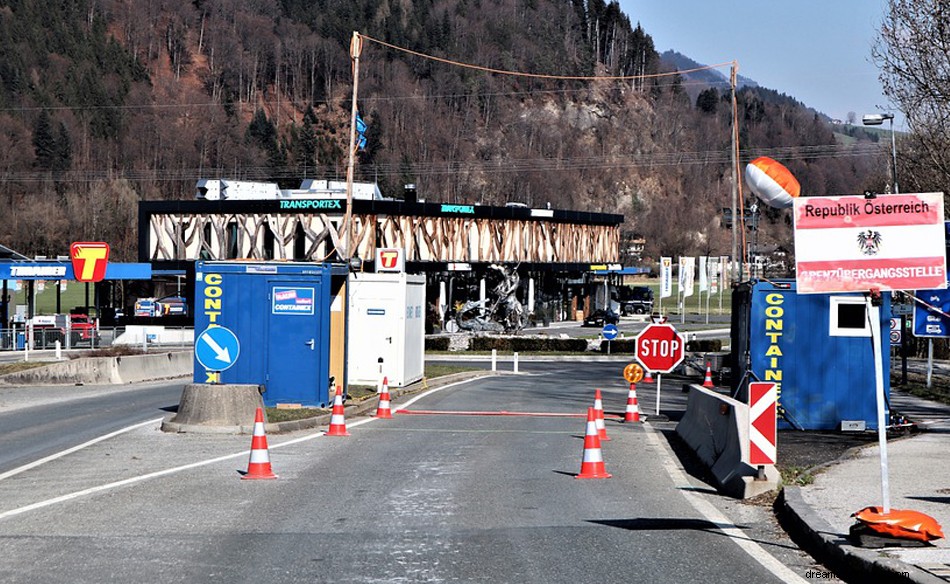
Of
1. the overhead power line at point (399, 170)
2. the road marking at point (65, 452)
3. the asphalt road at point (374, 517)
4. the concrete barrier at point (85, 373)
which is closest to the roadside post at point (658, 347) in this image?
the asphalt road at point (374, 517)

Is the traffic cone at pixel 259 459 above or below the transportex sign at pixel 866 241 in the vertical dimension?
below

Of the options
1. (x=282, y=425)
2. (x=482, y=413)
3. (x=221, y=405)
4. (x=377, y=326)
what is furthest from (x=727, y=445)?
(x=377, y=326)

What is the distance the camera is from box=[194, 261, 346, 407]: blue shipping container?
21.5m

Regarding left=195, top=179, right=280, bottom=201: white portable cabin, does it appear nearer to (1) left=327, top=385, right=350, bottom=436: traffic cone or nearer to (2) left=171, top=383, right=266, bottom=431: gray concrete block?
(2) left=171, top=383, right=266, bottom=431: gray concrete block

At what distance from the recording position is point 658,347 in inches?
924

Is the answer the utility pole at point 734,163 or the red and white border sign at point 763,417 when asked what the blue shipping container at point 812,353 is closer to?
the red and white border sign at point 763,417

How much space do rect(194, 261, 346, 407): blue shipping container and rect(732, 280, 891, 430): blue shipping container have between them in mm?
7639

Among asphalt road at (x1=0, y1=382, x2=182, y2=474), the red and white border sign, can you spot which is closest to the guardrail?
asphalt road at (x1=0, y1=382, x2=182, y2=474)

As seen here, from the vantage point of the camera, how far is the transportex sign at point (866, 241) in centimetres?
998

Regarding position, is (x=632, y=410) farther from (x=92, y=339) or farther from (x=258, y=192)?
(x=258, y=192)

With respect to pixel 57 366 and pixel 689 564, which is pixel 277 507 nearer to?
pixel 689 564

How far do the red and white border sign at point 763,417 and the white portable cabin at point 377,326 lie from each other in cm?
A: 1578

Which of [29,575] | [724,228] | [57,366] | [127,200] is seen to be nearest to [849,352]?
[29,575]

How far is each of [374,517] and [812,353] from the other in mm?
10996
